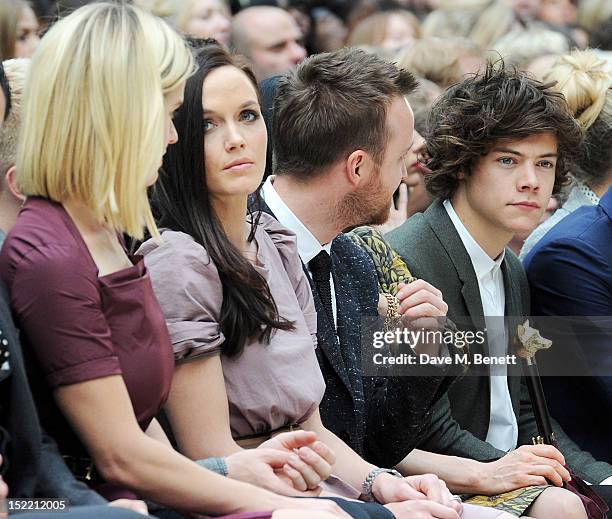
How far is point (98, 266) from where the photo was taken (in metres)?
2.58

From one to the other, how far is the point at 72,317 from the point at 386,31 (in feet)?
21.0

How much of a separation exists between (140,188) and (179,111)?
0.55 meters

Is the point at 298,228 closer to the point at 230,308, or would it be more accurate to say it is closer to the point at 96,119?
the point at 230,308

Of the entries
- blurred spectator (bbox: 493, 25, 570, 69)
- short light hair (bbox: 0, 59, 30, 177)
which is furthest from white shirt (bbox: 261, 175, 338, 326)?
blurred spectator (bbox: 493, 25, 570, 69)

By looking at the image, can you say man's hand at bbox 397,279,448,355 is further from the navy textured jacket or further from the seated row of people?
the navy textured jacket

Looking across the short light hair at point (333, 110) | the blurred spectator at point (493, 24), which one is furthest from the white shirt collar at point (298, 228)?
the blurred spectator at point (493, 24)

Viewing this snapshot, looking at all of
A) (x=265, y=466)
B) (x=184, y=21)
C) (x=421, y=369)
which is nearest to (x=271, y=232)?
(x=421, y=369)

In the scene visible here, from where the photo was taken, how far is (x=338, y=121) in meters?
3.66

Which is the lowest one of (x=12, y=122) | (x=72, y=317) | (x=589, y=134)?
(x=72, y=317)

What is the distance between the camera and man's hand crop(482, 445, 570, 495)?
3441 mm

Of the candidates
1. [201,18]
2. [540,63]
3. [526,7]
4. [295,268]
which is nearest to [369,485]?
[295,268]

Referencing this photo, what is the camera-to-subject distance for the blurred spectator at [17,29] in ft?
17.0

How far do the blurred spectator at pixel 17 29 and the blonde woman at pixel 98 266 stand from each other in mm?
2596

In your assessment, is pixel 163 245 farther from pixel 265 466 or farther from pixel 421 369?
pixel 421 369
